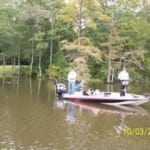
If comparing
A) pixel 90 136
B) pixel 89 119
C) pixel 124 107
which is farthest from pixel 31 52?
pixel 90 136

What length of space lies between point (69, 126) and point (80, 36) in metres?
22.6

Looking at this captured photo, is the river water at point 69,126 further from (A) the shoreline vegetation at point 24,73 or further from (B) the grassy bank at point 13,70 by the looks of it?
(B) the grassy bank at point 13,70

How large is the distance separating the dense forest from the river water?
10.9 m

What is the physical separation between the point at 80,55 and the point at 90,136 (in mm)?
20714

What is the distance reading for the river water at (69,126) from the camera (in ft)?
47.6

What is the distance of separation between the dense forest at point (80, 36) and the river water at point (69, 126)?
10.9 meters

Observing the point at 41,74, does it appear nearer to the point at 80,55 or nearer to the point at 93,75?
the point at 93,75

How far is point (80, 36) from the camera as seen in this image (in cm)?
3906

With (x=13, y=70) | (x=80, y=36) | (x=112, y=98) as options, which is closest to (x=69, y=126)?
(x=112, y=98)

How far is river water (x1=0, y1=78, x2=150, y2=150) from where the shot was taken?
14.5 metres
